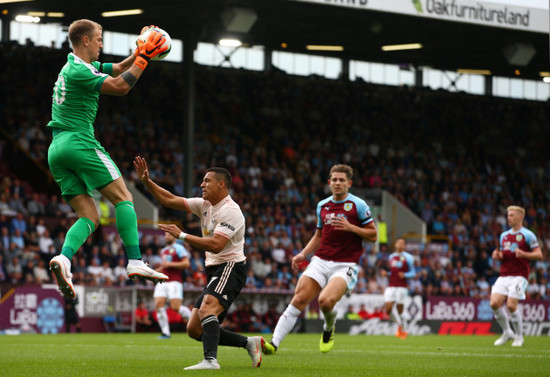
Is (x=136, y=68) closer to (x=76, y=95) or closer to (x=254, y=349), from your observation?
(x=76, y=95)

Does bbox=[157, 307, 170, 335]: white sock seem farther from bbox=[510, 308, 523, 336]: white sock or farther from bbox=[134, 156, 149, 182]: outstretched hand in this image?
bbox=[134, 156, 149, 182]: outstretched hand

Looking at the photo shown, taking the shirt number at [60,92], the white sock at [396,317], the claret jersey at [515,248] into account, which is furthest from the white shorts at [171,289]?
the shirt number at [60,92]

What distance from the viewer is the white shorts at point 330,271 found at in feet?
42.1

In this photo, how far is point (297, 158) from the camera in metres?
35.2

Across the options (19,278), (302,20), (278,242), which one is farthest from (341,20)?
(19,278)

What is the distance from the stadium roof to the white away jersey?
17.5m

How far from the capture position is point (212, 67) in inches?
1481

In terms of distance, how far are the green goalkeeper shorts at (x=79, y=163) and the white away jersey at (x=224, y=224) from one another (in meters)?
1.47

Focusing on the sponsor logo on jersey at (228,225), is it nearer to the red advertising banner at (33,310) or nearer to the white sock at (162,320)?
the white sock at (162,320)

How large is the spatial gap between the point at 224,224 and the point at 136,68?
2045mm

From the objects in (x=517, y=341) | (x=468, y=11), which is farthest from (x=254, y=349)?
(x=468, y=11)

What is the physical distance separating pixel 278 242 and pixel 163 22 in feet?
27.1

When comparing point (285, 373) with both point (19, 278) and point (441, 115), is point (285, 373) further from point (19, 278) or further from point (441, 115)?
point (441, 115)

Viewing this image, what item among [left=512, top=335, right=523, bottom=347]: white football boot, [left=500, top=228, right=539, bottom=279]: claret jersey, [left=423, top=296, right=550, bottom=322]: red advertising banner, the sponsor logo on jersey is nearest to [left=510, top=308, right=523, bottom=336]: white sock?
[left=512, top=335, right=523, bottom=347]: white football boot
